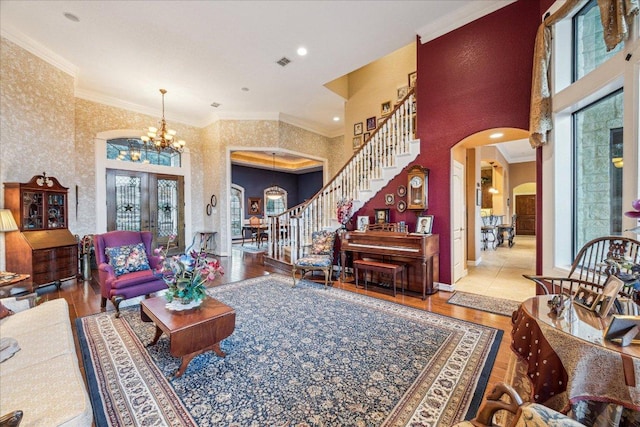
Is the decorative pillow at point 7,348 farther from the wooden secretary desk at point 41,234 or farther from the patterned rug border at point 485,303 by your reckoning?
the patterned rug border at point 485,303

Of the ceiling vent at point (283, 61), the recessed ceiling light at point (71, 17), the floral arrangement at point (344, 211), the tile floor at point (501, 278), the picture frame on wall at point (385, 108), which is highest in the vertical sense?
the ceiling vent at point (283, 61)

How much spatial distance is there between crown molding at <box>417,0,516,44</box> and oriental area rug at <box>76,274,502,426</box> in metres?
Result: 4.16

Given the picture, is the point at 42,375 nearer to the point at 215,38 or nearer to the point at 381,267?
the point at 381,267

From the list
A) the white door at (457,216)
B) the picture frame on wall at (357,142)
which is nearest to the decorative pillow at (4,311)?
the white door at (457,216)

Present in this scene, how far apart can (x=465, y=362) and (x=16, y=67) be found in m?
7.24

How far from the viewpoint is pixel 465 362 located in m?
2.18

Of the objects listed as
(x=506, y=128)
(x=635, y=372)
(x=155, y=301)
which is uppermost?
(x=506, y=128)

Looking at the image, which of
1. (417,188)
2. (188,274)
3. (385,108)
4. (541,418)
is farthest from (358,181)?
(541,418)

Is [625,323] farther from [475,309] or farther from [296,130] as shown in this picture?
[296,130]

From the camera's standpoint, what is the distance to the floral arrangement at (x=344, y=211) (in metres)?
4.79

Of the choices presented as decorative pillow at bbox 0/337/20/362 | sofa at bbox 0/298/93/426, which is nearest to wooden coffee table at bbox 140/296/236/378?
sofa at bbox 0/298/93/426

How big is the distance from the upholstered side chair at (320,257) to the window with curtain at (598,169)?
321cm

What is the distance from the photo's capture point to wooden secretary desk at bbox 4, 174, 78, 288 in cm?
393

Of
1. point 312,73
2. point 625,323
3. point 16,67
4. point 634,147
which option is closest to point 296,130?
point 312,73
